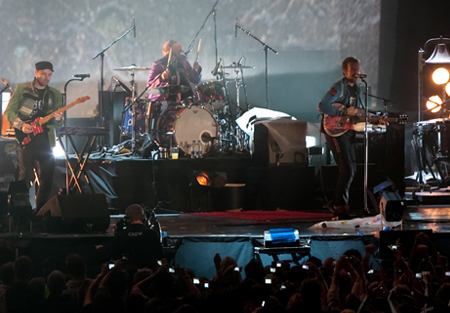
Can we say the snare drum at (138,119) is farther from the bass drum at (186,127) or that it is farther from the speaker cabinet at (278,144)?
the speaker cabinet at (278,144)

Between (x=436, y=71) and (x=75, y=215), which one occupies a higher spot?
(x=436, y=71)

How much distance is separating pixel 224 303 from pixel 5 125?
8489 mm

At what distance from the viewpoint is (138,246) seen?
5273 millimetres

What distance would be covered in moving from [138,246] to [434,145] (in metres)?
6.21

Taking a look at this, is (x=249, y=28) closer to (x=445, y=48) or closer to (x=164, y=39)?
(x=164, y=39)

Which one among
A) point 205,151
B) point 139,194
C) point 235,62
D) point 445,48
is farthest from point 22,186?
point 445,48

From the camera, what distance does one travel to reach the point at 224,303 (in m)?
3.82

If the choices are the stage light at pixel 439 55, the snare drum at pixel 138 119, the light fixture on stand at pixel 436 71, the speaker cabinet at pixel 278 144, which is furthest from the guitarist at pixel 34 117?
the stage light at pixel 439 55

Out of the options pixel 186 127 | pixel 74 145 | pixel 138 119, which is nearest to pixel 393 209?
pixel 186 127

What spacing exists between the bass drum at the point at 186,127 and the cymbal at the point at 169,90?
45 centimetres

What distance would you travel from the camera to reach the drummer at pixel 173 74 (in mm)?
10195

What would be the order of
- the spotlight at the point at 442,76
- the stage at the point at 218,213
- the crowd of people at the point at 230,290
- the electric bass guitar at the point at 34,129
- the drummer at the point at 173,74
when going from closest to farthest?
the crowd of people at the point at 230,290
the stage at the point at 218,213
the electric bass guitar at the point at 34,129
the drummer at the point at 173,74
the spotlight at the point at 442,76

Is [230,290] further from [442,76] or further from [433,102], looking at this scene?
[442,76]

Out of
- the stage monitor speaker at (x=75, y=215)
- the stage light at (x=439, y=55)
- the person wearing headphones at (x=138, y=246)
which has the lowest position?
the person wearing headphones at (x=138, y=246)
